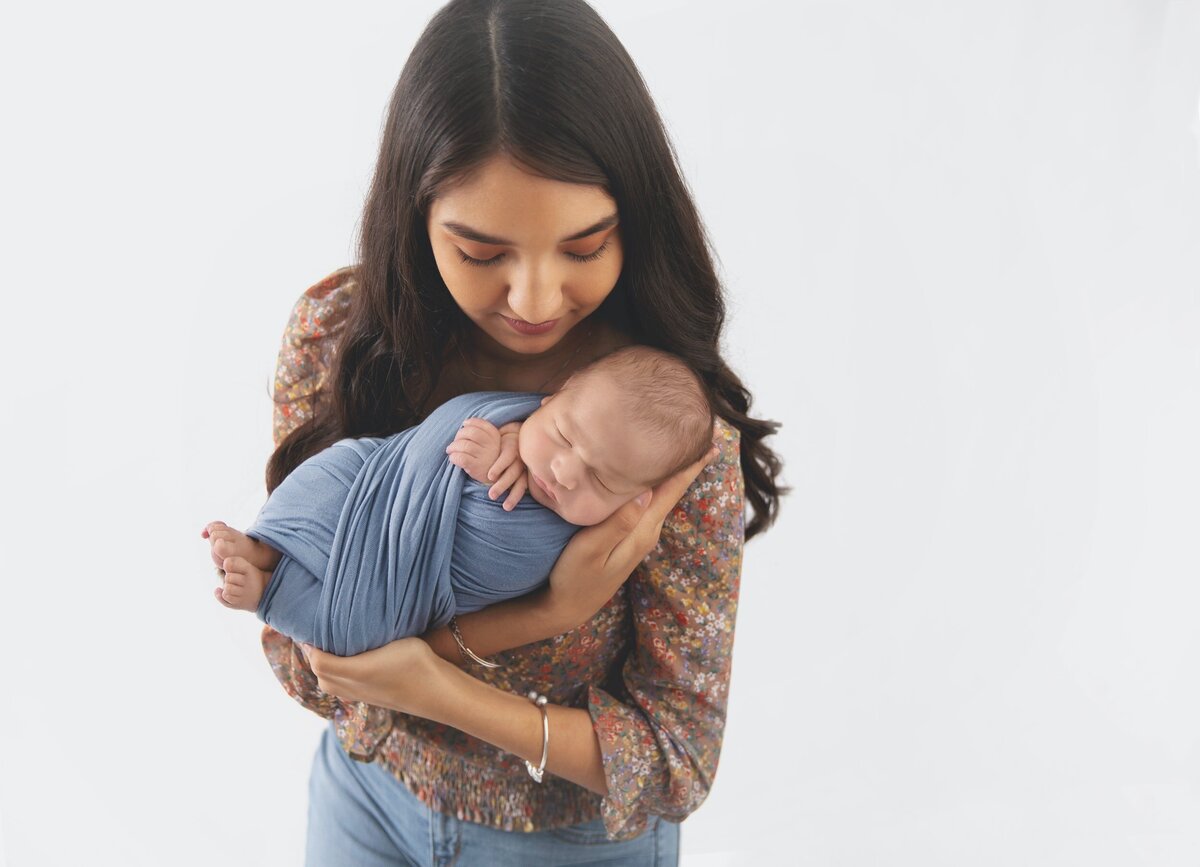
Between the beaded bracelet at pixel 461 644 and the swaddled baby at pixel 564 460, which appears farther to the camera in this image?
the beaded bracelet at pixel 461 644

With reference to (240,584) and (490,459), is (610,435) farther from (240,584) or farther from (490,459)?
(240,584)

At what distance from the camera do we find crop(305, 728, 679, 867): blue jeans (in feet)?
5.73

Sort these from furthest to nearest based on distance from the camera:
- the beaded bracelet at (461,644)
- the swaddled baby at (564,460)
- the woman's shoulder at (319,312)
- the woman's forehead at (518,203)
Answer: the woman's shoulder at (319,312) < the beaded bracelet at (461,644) < the swaddled baby at (564,460) < the woman's forehead at (518,203)

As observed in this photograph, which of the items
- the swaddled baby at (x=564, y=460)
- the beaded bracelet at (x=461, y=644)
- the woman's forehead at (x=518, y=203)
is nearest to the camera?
the woman's forehead at (x=518, y=203)

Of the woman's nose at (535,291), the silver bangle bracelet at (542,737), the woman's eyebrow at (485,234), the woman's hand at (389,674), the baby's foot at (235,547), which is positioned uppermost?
the woman's eyebrow at (485,234)

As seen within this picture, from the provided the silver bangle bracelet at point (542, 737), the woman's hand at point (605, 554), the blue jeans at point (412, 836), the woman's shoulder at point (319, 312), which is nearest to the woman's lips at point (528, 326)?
the woman's hand at point (605, 554)

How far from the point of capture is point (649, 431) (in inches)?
57.6

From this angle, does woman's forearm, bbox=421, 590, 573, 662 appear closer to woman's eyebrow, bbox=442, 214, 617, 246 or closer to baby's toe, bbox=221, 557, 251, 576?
baby's toe, bbox=221, 557, 251, 576

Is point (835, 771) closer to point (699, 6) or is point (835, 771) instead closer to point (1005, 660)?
point (1005, 660)

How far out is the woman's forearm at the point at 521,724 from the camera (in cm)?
152

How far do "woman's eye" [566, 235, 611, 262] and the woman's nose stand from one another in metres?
0.04

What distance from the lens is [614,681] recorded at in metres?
1.78

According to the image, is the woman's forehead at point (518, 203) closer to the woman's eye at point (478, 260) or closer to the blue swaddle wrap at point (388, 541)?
the woman's eye at point (478, 260)

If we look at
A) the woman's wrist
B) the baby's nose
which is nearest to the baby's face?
the baby's nose
